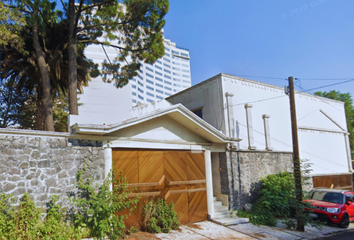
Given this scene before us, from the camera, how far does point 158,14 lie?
13297 millimetres

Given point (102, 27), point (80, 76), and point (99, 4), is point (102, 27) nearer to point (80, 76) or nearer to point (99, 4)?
point (99, 4)

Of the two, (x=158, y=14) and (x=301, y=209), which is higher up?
(x=158, y=14)

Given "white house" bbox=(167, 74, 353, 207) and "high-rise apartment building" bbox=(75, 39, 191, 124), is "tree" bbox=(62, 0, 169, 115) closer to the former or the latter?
"white house" bbox=(167, 74, 353, 207)

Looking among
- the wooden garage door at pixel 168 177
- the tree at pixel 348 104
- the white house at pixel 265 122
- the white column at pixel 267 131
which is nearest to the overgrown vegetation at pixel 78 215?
the wooden garage door at pixel 168 177

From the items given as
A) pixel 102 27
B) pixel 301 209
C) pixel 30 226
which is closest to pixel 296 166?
pixel 301 209

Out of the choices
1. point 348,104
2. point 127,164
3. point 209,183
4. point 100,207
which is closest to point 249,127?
point 209,183

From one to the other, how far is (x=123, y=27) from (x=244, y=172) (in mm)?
9155

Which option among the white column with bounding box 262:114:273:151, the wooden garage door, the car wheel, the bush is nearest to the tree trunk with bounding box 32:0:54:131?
the wooden garage door

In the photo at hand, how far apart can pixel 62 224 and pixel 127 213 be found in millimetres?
2153

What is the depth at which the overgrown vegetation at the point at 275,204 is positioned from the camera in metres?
11.0

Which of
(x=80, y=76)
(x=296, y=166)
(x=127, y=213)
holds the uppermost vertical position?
(x=80, y=76)

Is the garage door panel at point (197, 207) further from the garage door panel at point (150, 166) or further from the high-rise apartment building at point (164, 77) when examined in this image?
the high-rise apartment building at point (164, 77)

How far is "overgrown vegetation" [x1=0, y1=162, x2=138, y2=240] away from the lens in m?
7.34

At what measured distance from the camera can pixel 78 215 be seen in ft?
27.4
